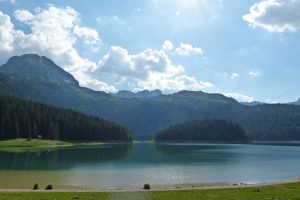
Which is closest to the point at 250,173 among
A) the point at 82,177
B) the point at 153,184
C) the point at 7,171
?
the point at 153,184

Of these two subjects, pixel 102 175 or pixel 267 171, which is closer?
pixel 102 175

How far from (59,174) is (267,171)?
144 feet

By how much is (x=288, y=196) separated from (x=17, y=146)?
158612mm

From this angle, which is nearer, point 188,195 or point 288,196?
point 288,196

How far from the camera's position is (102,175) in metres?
76.6

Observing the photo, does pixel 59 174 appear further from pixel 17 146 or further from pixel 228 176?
pixel 17 146

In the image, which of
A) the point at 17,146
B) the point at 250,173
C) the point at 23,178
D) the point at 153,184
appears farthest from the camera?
the point at 17,146

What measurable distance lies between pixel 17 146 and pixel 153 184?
131 metres

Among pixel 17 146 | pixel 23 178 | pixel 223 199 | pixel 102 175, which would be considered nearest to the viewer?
pixel 223 199

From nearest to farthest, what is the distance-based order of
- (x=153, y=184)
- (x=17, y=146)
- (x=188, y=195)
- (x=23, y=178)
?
(x=188, y=195)
(x=153, y=184)
(x=23, y=178)
(x=17, y=146)

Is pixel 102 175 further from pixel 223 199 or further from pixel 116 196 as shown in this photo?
pixel 223 199

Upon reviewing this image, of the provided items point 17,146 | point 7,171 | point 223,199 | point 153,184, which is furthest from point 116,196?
point 17,146

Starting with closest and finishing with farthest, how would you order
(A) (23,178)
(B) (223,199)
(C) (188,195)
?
(B) (223,199) < (C) (188,195) < (A) (23,178)

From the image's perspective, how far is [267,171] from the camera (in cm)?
8738
